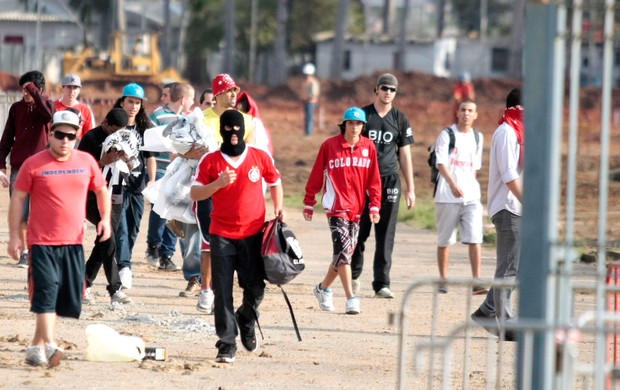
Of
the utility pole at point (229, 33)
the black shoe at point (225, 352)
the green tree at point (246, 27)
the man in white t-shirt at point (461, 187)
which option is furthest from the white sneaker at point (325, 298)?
the green tree at point (246, 27)

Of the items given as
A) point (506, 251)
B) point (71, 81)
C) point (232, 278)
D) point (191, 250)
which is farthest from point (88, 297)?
point (506, 251)

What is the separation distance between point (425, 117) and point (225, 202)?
4954 centimetres

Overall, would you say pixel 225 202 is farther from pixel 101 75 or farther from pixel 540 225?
pixel 101 75

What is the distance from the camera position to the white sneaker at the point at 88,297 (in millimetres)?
12312

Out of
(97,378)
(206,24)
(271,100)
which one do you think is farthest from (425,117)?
(97,378)

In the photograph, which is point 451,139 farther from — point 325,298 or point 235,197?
point 235,197

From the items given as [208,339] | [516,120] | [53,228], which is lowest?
[208,339]

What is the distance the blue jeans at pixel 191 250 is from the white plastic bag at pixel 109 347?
9.85 feet

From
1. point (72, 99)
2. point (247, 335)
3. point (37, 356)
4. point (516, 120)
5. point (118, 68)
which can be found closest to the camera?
point (37, 356)

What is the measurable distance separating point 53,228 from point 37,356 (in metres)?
0.86

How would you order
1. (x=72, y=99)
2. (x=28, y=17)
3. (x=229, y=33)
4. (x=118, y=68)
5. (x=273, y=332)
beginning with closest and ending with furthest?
(x=273, y=332)
(x=72, y=99)
(x=118, y=68)
(x=229, y=33)
(x=28, y=17)

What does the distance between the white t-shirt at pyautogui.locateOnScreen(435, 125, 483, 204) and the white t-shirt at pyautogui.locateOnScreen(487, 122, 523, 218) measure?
2.13 meters

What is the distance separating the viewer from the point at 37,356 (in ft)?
30.9

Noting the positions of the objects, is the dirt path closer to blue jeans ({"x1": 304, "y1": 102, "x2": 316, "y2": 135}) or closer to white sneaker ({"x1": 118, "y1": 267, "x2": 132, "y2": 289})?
white sneaker ({"x1": 118, "y1": 267, "x2": 132, "y2": 289})
